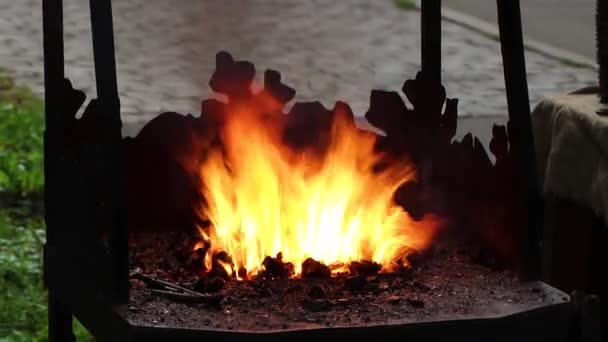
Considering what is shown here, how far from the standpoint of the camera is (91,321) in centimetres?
244

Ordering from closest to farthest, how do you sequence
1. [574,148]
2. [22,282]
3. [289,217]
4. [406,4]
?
[289,217], [574,148], [22,282], [406,4]

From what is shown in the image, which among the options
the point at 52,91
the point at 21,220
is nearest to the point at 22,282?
the point at 21,220

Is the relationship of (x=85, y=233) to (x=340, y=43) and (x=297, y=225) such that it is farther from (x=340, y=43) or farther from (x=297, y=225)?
(x=340, y=43)

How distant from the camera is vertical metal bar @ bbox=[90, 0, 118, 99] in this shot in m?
2.24

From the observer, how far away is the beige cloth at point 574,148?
9.53 feet

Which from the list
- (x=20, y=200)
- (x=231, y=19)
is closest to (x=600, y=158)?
(x=20, y=200)

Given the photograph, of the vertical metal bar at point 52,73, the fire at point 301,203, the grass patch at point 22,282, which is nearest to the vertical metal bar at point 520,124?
the fire at point 301,203

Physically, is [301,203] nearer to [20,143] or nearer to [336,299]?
[336,299]

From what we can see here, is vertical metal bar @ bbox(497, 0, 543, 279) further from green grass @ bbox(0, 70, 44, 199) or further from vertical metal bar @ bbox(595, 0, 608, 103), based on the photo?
green grass @ bbox(0, 70, 44, 199)

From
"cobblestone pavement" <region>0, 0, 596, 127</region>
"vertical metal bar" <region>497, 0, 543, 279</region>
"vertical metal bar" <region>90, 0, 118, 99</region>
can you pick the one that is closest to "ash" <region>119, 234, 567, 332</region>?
"vertical metal bar" <region>497, 0, 543, 279</region>

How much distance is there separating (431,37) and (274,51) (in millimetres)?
4954

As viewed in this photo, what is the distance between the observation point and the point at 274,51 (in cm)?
790

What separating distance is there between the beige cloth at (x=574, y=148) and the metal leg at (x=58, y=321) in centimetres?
125

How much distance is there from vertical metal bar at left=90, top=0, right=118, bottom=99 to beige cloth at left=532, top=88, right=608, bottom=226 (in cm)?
123
